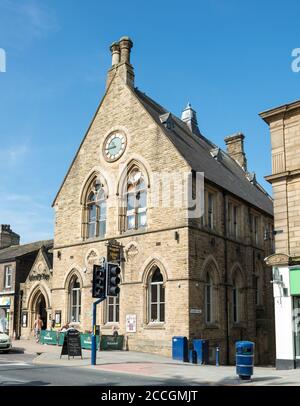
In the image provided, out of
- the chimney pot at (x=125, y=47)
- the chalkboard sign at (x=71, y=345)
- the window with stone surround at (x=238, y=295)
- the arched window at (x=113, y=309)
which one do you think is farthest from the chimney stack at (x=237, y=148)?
the chalkboard sign at (x=71, y=345)

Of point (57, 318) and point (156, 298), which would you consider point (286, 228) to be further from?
point (57, 318)

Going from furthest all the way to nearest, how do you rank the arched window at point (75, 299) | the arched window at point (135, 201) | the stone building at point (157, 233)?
the arched window at point (75, 299) → the arched window at point (135, 201) → the stone building at point (157, 233)

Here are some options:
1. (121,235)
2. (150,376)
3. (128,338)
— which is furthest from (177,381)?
(121,235)

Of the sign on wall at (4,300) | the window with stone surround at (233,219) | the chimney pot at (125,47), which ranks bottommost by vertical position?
the sign on wall at (4,300)

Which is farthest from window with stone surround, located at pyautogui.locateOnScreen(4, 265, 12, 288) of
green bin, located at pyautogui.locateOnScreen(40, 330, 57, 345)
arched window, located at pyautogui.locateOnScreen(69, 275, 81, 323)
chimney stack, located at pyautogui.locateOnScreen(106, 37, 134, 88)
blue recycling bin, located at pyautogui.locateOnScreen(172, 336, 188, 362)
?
blue recycling bin, located at pyautogui.locateOnScreen(172, 336, 188, 362)

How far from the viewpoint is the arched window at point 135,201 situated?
25677mm

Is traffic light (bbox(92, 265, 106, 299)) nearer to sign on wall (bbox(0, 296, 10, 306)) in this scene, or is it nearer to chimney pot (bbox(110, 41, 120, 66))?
chimney pot (bbox(110, 41, 120, 66))

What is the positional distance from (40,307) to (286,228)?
18.7 metres

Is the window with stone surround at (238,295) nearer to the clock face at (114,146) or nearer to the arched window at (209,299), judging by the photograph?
the arched window at (209,299)

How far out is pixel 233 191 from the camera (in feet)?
91.6

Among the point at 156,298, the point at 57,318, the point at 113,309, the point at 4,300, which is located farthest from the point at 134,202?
the point at 4,300

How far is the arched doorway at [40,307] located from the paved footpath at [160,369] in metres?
8.10

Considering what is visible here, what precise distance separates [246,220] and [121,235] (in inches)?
301

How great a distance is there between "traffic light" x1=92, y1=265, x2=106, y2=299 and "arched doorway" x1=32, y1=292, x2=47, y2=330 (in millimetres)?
14309
